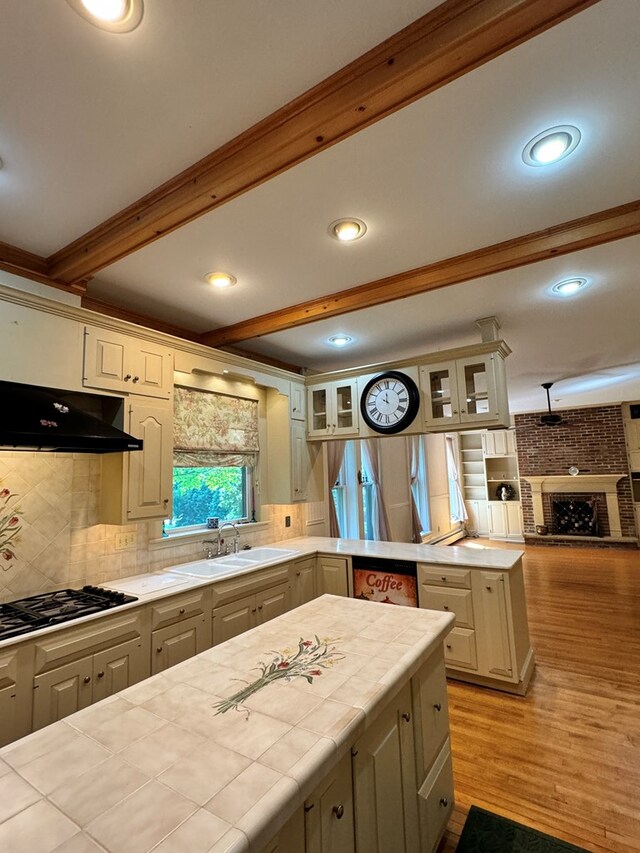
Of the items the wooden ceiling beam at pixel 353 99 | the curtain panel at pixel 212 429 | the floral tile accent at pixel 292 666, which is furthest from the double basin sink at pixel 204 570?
the wooden ceiling beam at pixel 353 99

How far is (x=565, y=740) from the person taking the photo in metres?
2.39

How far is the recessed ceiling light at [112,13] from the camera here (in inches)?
42.6

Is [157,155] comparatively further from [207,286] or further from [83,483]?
[83,483]

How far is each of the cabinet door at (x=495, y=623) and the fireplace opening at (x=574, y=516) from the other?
6.44 meters

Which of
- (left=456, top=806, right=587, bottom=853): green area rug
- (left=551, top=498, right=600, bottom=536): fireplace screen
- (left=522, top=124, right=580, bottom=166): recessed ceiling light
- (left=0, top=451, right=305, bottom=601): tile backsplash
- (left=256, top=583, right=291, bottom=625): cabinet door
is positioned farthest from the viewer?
(left=551, top=498, right=600, bottom=536): fireplace screen

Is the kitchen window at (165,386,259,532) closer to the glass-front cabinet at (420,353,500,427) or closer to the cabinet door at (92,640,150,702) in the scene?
the cabinet door at (92,640,150,702)

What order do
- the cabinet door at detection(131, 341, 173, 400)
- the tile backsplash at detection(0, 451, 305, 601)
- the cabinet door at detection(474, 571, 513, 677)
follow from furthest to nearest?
1. the cabinet door at detection(474, 571, 513, 677)
2. the cabinet door at detection(131, 341, 173, 400)
3. the tile backsplash at detection(0, 451, 305, 601)

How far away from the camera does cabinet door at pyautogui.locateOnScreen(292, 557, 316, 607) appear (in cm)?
342

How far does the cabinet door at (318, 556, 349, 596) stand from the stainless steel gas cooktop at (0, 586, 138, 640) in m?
1.71

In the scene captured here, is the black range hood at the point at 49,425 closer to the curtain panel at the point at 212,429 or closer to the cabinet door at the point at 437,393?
the curtain panel at the point at 212,429

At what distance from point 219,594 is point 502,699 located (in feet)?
6.67

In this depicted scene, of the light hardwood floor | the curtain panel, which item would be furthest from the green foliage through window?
the light hardwood floor

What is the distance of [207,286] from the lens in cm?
272

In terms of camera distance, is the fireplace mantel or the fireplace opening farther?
the fireplace opening
